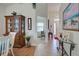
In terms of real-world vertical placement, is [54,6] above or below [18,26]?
above

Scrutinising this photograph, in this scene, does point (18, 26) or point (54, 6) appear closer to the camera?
point (54, 6)

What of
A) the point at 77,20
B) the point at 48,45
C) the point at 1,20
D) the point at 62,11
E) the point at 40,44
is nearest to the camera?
the point at 77,20

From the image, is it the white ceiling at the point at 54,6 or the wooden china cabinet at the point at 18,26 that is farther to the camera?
the wooden china cabinet at the point at 18,26

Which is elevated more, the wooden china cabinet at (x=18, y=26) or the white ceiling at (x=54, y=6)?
the white ceiling at (x=54, y=6)

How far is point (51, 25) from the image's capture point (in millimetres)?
3096

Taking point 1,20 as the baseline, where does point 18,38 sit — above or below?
below

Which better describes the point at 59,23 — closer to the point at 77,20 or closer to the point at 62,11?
the point at 62,11

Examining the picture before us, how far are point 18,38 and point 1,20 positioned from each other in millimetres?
1425

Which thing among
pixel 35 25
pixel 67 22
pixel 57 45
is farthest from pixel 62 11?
pixel 35 25

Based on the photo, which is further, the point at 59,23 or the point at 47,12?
the point at 47,12

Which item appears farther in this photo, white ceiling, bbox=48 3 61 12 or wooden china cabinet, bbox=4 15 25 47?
wooden china cabinet, bbox=4 15 25 47

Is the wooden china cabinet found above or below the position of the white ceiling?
below

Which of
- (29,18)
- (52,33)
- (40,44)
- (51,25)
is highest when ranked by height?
(29,18)

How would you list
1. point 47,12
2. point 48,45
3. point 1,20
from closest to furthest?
1. point 1,20
2. point 47,12
3. point 48,45
